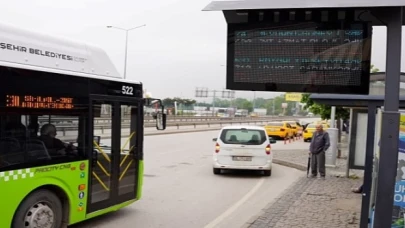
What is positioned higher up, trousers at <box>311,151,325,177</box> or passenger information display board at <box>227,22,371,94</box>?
passenger information display board at <box>227,22,371,94</box>

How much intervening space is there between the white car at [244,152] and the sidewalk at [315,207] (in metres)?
1.40

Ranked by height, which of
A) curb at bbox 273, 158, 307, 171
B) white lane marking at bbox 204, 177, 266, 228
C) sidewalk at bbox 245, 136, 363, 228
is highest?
sidewalk at bbox 245, 136, 363, 228

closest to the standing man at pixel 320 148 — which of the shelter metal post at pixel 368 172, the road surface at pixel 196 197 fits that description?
the road surface at pixel 196 197

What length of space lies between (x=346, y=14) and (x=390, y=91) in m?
0.96

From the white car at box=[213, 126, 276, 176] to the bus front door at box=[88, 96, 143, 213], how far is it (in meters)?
5.80

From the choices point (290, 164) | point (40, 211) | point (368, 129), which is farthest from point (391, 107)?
point (290, 164)

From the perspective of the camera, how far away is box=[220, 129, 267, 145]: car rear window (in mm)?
13600

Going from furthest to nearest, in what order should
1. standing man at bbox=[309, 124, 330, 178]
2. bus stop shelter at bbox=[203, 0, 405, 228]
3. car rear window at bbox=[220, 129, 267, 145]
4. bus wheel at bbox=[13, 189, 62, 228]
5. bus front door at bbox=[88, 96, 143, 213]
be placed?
car rear window at bbox=[220, 129, 267, 145]
standing man at bbox=[309, 124, 330, 178]
bus front door at bbox=[88, 96, 143, 213]
bus wheel at bbox=[13, 189, 62, 228]
bus stop shelter at bbox=[203, 0, 405, 228]

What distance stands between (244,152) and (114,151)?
6679 mm

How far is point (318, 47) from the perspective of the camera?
15.2 feet

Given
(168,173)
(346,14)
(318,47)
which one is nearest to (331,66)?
(318,47)

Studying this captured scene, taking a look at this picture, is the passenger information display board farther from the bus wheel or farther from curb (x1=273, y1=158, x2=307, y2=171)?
curb (x1=273, y1=158, x2=307, y2=171)

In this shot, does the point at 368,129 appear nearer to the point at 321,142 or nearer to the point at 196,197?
the point at 196,197

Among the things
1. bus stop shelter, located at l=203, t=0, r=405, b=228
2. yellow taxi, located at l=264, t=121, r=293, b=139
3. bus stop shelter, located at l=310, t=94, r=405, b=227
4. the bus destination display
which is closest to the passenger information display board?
bus stop shelter, located at l=203, t=0, r=405, b=228
